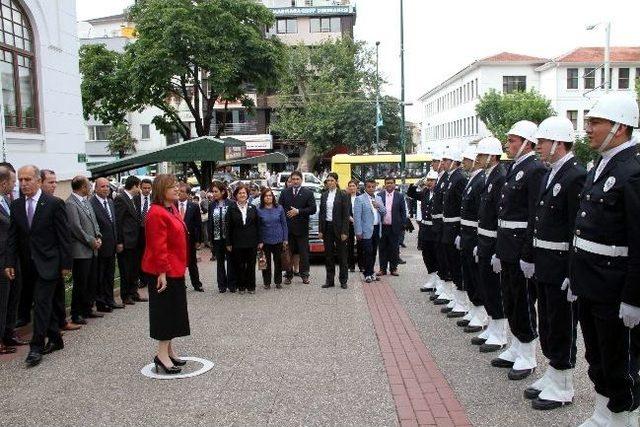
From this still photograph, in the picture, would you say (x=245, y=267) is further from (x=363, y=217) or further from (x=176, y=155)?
(x=176, y=155)

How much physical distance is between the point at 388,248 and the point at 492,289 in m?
5.85

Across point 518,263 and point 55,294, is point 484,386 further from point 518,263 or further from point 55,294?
point 55,294

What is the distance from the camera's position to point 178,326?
6.27 meters

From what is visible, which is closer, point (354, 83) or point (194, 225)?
point (194, 225)

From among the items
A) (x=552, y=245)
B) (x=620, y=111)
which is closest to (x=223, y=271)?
(x=552, y=245)

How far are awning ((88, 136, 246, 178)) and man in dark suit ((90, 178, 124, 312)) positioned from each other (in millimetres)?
4635

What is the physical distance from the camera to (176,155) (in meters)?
14.5

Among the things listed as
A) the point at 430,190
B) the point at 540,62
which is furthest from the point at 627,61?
the point at 430,190

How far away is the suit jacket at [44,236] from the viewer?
6863 mm

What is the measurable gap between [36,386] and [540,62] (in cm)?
6851

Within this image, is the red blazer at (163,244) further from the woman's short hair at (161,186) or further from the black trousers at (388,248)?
the black trousers at (388,248)

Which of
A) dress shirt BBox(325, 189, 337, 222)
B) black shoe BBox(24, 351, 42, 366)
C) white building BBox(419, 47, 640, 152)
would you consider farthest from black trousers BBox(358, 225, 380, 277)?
white building BBox(419, 47, 640, 152)

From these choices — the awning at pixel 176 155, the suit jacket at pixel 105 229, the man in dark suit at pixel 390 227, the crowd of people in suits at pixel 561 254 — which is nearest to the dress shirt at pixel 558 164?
the crowd of people in suits at pixel 561 254

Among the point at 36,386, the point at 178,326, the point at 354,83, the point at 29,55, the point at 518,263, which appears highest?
the point at 354,83
